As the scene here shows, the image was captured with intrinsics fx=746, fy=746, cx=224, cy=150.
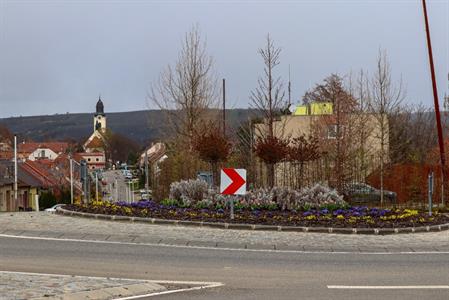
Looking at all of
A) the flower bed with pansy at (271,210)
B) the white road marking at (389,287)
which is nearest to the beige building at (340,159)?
the flower bed with pansy at (271,210)

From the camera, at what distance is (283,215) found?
18969mm

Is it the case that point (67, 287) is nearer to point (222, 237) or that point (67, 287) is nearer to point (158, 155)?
point (222, 237)

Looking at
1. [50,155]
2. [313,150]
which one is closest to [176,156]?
[313,150]

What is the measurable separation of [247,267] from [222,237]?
3920 millimetres

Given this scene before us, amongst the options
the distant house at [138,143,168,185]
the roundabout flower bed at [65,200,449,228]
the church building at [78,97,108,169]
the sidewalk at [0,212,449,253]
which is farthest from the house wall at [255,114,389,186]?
the church building at [78,97,108,169]

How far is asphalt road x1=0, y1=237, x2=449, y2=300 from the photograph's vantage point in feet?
32.1

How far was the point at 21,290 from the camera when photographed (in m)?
9.19

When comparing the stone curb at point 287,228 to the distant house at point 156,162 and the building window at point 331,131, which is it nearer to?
the distant house at point 156,162

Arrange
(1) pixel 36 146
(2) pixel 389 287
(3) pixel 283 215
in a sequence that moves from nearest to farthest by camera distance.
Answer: (2) pixel 389 287 → (3) pixel 283 215 → (1) pixel 36 146

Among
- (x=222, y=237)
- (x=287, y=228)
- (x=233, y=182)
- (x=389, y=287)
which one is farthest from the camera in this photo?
(x=233, y=182)

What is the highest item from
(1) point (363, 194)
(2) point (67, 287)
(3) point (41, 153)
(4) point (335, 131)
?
(3) point (41, 153)

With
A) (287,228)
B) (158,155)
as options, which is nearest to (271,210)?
(287,228)

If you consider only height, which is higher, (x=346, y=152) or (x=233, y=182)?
(x=346, y=152)

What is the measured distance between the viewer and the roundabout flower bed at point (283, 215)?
58.2ft
